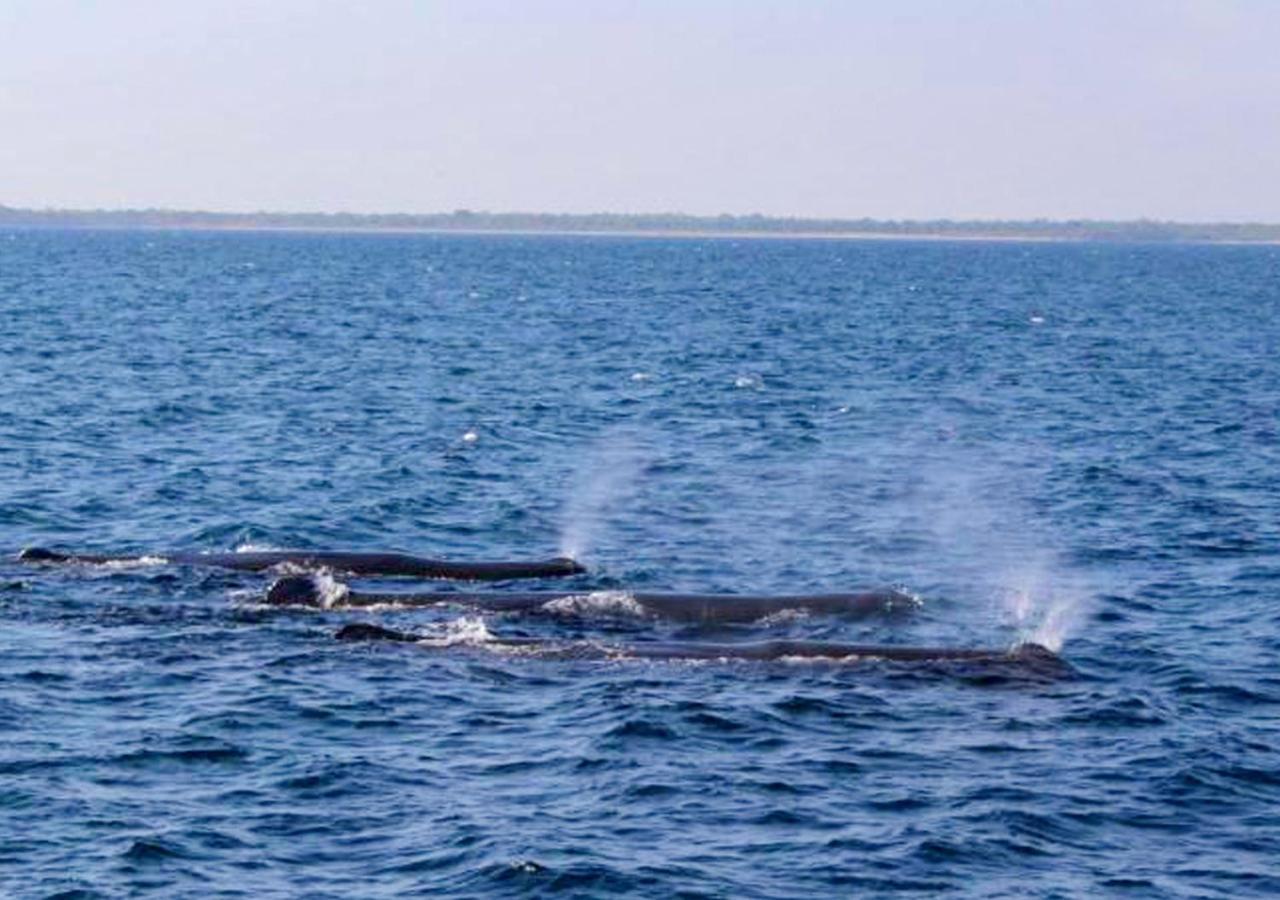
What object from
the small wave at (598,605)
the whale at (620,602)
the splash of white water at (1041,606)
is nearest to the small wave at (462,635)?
the whale at (620,602)

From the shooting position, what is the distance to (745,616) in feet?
113

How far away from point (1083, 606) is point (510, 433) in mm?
27398

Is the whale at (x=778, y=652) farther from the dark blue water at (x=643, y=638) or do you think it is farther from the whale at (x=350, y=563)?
the whale at (x=350, y=563)

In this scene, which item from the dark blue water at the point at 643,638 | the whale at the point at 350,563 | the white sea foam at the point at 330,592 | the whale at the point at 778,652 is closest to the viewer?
the dark blue water at the point at 643,638

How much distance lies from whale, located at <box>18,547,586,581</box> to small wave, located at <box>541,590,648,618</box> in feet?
11.0

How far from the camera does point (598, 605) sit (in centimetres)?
3488

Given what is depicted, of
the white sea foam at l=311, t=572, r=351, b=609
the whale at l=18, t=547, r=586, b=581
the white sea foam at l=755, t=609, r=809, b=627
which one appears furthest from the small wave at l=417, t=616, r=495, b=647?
the whale at l=18, t=547, r=586, b=581

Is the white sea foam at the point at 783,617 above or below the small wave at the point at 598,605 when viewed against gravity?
below

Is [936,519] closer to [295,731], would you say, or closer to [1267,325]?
[295,731]

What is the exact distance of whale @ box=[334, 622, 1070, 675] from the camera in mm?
31078

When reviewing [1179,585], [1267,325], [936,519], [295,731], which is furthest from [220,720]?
[1267,325]

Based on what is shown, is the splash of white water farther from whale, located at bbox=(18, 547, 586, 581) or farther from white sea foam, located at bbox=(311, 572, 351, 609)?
white sea foam, located at bbox=(311, 572, 351, 609)

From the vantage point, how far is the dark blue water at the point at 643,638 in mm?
22688

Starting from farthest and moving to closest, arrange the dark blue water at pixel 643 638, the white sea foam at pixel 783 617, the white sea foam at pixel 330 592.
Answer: the white sea foam at pixel 330 592
the white sea foam at pixel 783 617
the dark blue water at pixel 643 638
